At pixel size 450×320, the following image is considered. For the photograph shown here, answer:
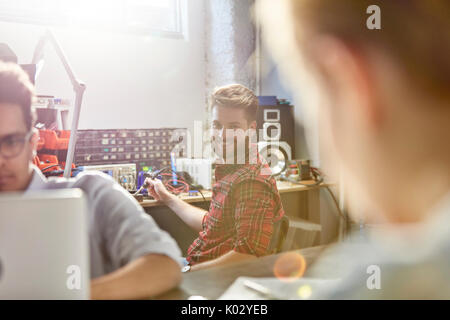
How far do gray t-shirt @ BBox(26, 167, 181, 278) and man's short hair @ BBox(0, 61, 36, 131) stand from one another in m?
0.14

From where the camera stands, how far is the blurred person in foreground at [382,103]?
4.80 ft

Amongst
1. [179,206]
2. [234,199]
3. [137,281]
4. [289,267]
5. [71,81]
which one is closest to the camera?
[137,281]

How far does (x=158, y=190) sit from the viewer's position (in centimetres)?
119

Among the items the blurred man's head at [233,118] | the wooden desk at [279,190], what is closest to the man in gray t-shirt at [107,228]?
the wooden desk at [279,190]

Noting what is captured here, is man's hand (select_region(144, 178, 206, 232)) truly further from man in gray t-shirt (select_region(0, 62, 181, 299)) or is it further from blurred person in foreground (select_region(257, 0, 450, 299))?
blurred person in foreground (select_region(257, 0, 450, 299))

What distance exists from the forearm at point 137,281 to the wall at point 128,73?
52cm

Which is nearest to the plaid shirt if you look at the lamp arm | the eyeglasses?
the lamp arm

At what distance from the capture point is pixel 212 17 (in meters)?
1.19

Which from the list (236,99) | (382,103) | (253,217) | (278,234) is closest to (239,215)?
(253,217)

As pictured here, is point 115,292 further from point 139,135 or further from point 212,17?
point 212,17

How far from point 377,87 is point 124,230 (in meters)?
1.38

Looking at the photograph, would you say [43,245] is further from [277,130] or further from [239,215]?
[277,130]

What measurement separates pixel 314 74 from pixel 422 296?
3.79ft

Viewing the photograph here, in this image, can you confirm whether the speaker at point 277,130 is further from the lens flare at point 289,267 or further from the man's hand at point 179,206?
the lens flare at point 289,267
